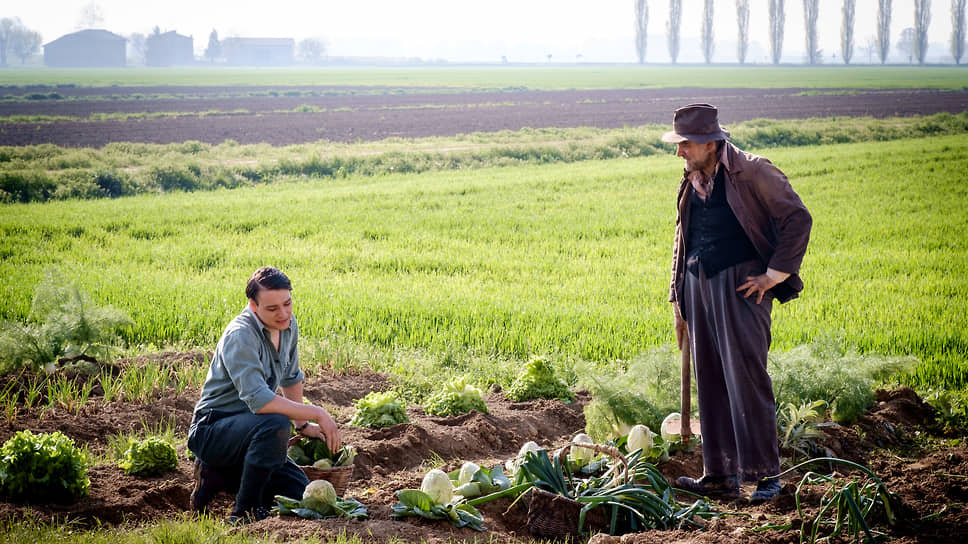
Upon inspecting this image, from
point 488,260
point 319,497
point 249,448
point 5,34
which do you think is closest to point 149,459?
point 249,448

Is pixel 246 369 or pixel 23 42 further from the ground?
pixel 23 42

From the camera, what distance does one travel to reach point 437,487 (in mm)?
3943

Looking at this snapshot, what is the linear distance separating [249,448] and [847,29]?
166m

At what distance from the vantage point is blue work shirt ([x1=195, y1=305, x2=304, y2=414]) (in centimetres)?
405

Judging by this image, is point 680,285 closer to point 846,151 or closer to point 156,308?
point 156,308

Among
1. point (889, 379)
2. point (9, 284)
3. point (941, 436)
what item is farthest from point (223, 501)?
point (9, 284)

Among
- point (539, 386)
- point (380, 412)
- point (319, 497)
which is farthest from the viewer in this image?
point (539, 386)

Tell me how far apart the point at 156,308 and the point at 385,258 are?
4.25m

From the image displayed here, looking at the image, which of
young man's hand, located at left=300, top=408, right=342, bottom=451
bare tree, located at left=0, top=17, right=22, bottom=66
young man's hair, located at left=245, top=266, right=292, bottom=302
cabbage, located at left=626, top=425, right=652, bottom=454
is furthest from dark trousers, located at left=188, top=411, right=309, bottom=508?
bare tree, located at left=0, top=17, right=22, bottom=66

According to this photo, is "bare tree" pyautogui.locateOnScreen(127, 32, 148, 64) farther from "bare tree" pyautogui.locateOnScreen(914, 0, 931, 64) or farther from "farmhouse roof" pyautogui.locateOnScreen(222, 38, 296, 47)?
"bare tree" pyautogui.locateOnScreen(914, 0, 931, 64)

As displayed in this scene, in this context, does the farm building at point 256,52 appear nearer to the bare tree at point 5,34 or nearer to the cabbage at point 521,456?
the bare tree at point 5,34

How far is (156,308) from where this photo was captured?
937 cm

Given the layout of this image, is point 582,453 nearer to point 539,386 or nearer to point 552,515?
point 552,515

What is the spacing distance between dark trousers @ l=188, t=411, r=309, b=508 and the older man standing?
2111mm
